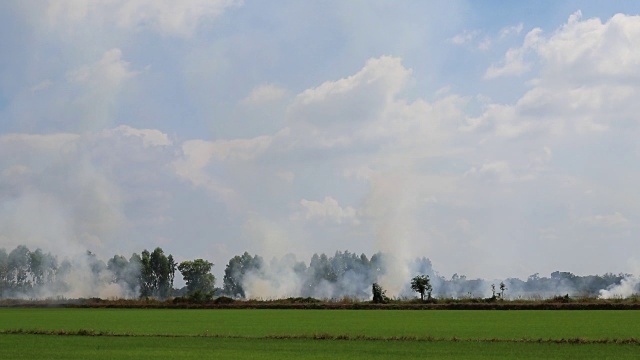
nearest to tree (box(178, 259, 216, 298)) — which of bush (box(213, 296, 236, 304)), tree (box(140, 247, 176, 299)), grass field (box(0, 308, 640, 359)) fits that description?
tree (box(140, 247, 176, 299))

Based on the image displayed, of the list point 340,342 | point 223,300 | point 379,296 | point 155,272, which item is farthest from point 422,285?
point 155,272

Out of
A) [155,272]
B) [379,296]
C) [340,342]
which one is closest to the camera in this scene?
[340,342]

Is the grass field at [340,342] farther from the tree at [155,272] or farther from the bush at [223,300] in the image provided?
the tree at [155,272]

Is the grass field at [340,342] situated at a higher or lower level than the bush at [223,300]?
lower

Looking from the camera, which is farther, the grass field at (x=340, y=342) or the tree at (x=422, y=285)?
the tree at (x=422, y=285)

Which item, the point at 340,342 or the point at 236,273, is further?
the point at 236,273

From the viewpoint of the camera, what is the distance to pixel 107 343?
105ft

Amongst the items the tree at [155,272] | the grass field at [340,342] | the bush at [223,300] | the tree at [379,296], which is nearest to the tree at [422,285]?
the tree at [379,296]

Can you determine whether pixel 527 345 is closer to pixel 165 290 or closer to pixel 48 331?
pixel 48 331

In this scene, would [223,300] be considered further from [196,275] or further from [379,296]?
[196,275]

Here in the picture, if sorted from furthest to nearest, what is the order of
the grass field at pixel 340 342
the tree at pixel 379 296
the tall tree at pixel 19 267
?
the tall tree at pixel 19 267, the tree at pixel 379 296, the grass field at pixel 340 342

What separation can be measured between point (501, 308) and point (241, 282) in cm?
8935

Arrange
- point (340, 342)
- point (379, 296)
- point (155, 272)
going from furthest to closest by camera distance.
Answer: point (155, 272)
point (379, 296)
point (340, 342)

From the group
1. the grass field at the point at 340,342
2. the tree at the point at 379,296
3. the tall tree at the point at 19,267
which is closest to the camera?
the grass field at the point at 340,342
